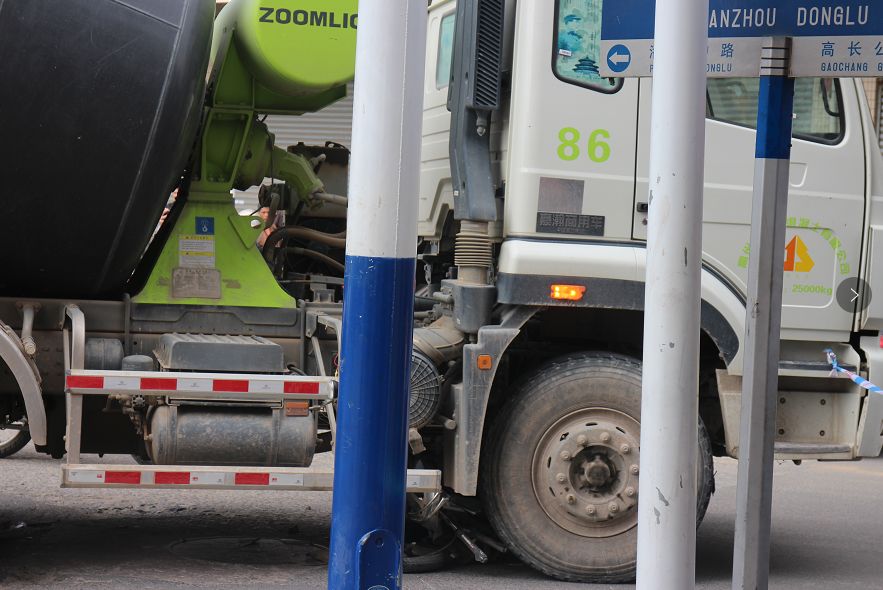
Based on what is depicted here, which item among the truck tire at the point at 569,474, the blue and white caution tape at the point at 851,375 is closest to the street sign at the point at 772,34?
the truck tire at the point at 569,474

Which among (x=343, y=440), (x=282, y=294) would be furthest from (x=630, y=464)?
(x=343, y=440)

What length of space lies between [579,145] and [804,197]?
1.16 metres

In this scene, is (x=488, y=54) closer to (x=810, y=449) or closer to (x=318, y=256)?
(x=318, y=256)

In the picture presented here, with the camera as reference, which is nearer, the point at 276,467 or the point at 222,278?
the point at 276,467

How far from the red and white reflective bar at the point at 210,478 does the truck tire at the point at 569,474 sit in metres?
0.47

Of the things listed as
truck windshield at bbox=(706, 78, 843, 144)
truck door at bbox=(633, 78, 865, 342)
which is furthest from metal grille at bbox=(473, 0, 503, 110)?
truck windshield at bbox=(706, 78, 843, 144)

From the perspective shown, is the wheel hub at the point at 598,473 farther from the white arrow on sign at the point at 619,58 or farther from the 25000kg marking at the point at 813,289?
the white arrow on sign at the point at 619,58

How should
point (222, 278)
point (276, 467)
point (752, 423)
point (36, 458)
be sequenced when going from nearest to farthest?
point (752, 423) → point (276, 467) → point (222, 278) → point (36, 458)

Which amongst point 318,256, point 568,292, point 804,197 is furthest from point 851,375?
point 318,256

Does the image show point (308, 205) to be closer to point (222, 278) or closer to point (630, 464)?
point (222, 278)

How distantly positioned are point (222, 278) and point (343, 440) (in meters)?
2.99

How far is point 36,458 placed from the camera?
8.84 meters

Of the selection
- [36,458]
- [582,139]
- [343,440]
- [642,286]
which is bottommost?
[36,458]

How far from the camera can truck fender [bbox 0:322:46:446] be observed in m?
5.38
